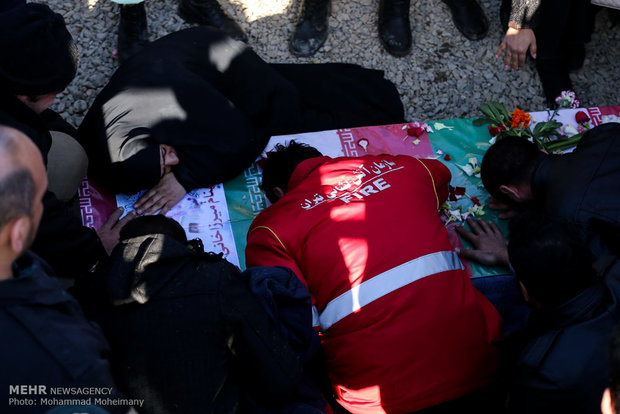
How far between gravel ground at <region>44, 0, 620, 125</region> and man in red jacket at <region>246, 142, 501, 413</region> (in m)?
1.54

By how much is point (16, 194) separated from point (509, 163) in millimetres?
2247

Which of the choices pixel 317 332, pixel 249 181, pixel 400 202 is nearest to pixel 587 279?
pixel 400 202

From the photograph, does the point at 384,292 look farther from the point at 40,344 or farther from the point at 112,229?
the point at 112,229

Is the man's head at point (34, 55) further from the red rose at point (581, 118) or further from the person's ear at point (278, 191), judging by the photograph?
the red rose at point (581, 118)

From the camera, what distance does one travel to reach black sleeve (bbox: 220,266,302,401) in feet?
6.01

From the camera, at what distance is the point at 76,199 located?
2902 mm

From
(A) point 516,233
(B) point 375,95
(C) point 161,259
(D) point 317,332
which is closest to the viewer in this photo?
(C) point 161,259

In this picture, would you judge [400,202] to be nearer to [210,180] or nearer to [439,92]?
[210,180]

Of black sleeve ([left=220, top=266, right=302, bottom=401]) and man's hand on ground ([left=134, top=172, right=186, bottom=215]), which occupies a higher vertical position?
black sleeve ([left=220, top=266, right=302, bottom=401])

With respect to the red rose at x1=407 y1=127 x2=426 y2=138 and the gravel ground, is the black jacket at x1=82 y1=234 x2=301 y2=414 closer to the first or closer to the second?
the red rose at x1=407 y1=127 x2=426 y2=138

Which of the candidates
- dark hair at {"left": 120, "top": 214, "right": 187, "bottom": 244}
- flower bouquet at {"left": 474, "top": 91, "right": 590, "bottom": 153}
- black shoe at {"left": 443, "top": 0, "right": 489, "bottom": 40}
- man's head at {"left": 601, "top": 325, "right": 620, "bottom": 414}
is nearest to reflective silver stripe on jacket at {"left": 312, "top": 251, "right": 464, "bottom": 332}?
dark hair at {"left": 120, "top": 214, "right": 187, "bottom": 244}

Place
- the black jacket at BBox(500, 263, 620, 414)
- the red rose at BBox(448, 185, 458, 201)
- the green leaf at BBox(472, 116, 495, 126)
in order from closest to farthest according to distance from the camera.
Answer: the black jacket at BBox(500, 263, 620, 414) < the red rose at BBox(448, 185, 458, 201) < the green leaf at BBox(472, 116, 495, 126)

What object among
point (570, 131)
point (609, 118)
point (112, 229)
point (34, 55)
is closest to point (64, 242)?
point (112, 229)

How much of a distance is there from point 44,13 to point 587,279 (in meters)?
2.31
